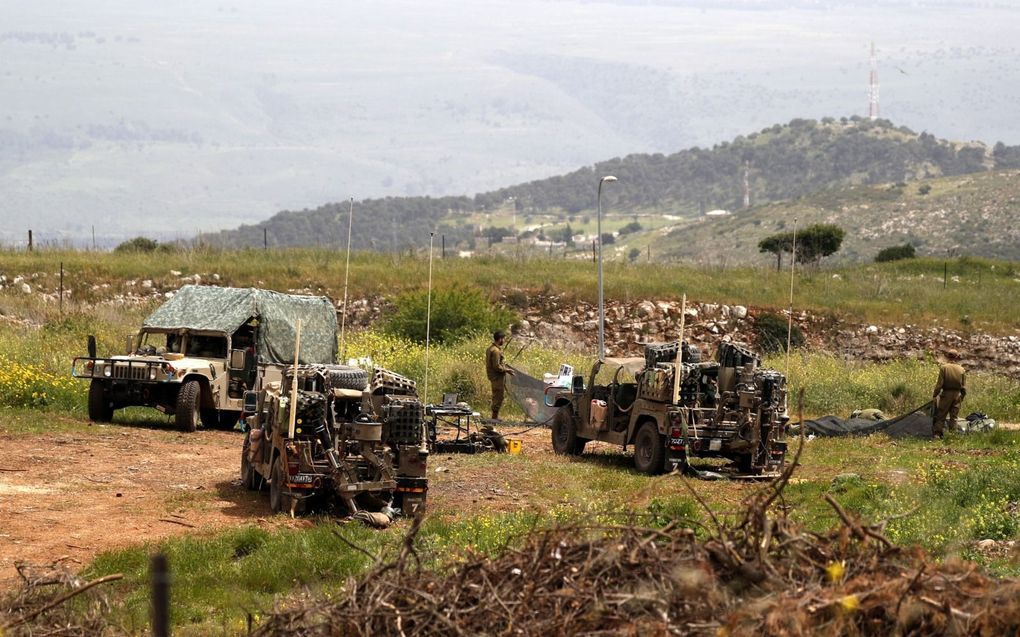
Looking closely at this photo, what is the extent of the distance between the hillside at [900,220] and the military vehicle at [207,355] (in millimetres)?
73356

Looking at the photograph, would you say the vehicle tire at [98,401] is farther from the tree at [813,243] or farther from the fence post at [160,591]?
the tree at [813,243]

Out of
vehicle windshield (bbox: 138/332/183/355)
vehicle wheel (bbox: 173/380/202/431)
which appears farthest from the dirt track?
vehicle windshield (bbox: 138/332/183/355)

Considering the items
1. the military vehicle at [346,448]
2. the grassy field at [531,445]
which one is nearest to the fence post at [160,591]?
the grassy field at [531,445]

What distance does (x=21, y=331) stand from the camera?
120 ft

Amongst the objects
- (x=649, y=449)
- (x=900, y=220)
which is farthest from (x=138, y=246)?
(x=900, y=220)

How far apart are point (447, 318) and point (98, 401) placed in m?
15.2

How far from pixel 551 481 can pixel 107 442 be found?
791 centimetres

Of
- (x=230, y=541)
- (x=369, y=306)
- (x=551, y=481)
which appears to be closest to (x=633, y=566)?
(x=230, y=541)

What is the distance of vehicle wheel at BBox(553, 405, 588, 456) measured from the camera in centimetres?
2405

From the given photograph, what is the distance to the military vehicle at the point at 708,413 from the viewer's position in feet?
68.7

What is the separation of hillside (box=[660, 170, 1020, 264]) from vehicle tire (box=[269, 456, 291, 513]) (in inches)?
3294

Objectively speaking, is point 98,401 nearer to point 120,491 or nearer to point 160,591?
point 120,491

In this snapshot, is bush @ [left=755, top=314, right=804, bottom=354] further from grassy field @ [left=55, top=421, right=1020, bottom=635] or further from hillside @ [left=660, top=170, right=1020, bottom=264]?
hillside @ [left=660, top=170, right=1020, bottom=264]

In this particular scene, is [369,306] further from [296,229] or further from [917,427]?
[296,229]
